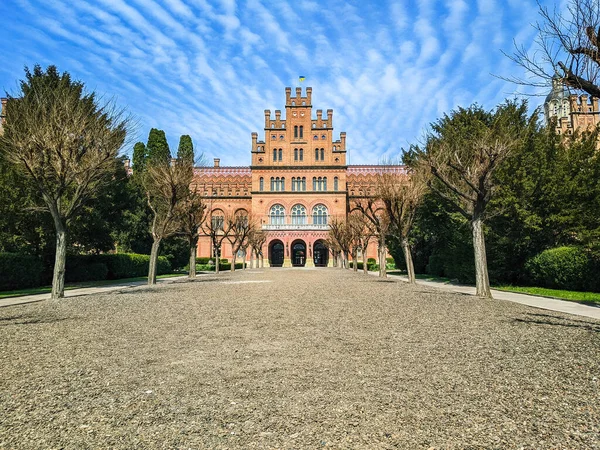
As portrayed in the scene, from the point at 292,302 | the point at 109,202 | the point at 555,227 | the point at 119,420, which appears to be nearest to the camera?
the point at 119,420

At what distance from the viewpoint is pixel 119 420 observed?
396cm

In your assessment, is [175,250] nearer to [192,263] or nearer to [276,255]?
[192,263]

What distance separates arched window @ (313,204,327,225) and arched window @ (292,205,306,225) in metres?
1.67

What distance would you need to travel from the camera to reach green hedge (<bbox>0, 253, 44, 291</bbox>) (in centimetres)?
1916

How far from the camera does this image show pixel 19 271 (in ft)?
66.0

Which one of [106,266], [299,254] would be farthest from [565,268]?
[299,254]

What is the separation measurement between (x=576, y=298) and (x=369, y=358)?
11.4 meters

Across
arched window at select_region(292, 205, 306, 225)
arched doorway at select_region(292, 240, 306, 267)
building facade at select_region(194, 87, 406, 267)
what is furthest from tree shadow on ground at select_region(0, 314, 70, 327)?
arched doorway at select_region(292, 240, 306, 267)

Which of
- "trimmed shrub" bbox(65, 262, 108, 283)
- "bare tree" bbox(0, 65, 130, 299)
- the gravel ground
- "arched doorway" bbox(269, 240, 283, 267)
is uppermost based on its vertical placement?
"bare tree" bbox(0, 65, 130, 299)

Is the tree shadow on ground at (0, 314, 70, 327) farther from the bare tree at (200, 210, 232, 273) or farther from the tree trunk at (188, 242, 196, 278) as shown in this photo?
the bare tree at (200, 210, 232, 273)

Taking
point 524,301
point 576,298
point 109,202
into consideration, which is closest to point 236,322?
point 524,301

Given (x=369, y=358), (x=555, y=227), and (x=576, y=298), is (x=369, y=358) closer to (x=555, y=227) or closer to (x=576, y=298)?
(x=576, y=298)

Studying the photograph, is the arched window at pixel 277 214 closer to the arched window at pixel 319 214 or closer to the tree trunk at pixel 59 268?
the arched window at pixel 319 214

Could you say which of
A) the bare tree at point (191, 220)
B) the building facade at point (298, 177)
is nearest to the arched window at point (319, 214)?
the building facade at point (298, 177)
